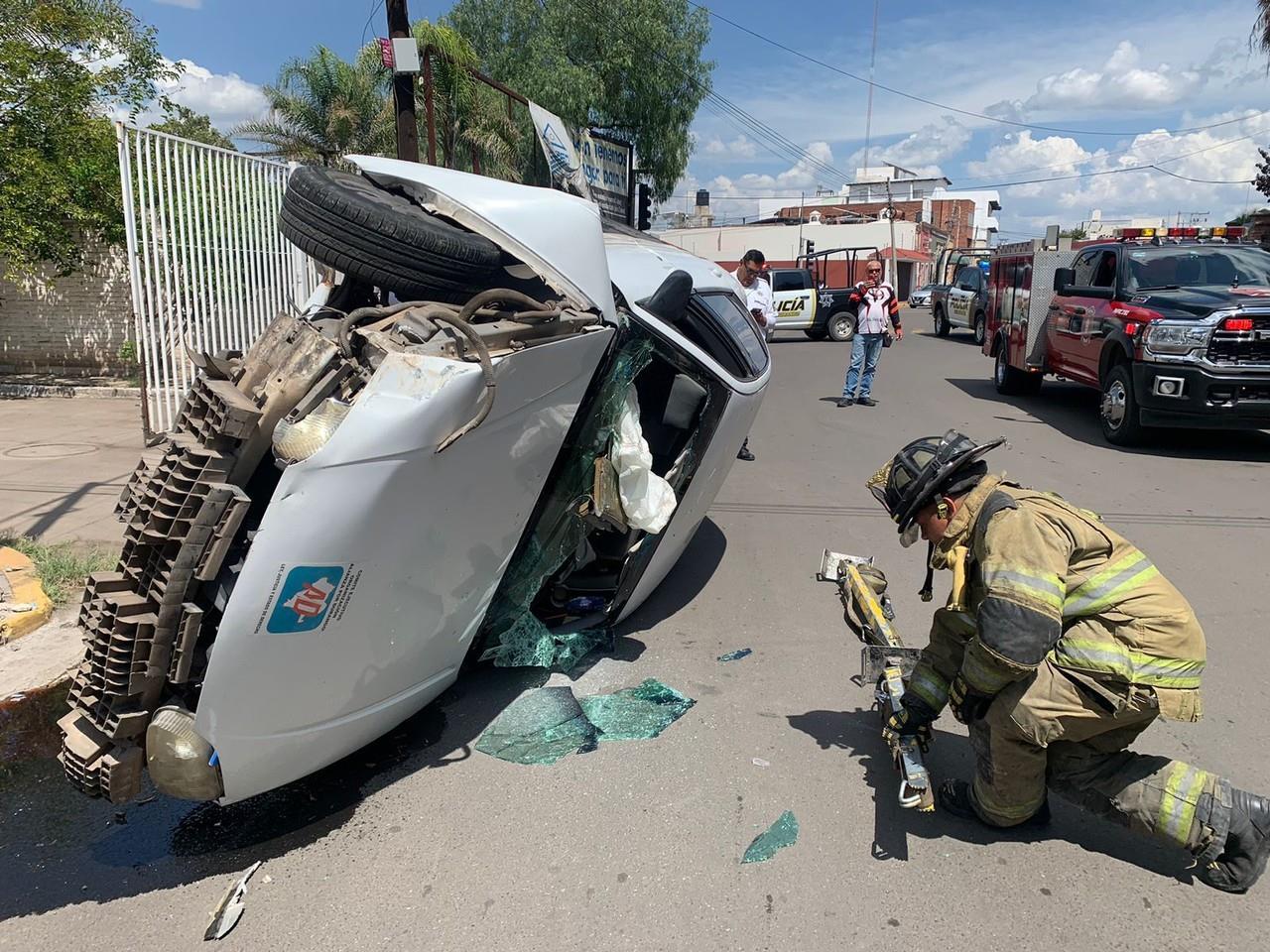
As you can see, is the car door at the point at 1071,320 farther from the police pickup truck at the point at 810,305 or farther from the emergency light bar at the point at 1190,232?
the police pickup truck at the point at 810,305

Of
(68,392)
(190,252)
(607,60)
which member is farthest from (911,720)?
(607,60)

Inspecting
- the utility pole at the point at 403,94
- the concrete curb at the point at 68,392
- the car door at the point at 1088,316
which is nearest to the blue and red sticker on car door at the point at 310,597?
the utility pole at the point at 403,94

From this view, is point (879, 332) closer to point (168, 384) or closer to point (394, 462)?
point (168, 384)

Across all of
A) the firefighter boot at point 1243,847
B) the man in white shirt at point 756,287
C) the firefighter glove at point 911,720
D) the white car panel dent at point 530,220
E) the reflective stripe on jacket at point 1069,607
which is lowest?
the firefighter boot at point 1243,847

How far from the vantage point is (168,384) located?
7652 mm

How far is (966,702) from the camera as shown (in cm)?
269

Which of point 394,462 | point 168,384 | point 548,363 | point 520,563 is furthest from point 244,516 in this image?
point 168,384

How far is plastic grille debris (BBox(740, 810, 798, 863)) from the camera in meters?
2.65

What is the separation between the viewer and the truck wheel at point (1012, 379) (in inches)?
471

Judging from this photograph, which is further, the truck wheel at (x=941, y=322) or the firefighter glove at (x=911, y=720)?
the truck wheel at (x=941, y=322)

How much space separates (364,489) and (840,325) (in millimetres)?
21366

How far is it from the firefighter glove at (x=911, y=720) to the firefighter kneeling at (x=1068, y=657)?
0.16m

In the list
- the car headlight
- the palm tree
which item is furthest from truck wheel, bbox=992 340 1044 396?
the palm tree

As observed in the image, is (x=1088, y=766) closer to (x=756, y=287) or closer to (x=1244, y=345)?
(x=1244, y=345)
